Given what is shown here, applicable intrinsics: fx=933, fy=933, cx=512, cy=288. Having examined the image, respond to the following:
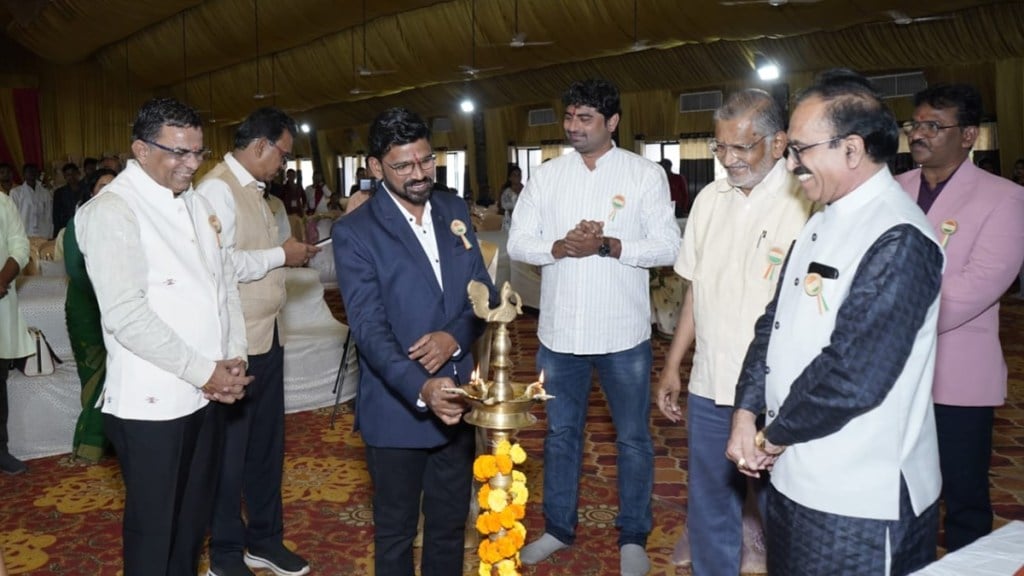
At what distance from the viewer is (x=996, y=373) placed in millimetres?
2633

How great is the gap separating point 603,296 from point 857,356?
5.06ft

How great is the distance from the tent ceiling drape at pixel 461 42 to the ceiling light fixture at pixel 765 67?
133 mm

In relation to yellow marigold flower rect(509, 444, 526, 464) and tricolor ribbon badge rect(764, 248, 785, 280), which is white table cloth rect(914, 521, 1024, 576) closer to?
yellow marigold flower rect(509, 444, 526, 464)

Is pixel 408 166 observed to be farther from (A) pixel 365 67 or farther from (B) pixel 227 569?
(A) pixel 365 67

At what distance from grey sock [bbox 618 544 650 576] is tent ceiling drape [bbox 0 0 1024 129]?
30.5ft

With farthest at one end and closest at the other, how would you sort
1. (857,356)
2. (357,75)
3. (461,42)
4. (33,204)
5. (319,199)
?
(319,199), (357,75), (461,42), (33,204), (857,356)

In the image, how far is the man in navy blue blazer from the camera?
232 centimetres

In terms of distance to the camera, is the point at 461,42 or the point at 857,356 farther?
the point at 461,42

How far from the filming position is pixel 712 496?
2732 mm

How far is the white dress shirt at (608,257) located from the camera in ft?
10.4

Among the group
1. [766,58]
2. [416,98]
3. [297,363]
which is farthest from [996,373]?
[416,98]

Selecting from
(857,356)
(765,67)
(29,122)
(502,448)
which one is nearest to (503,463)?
(502,448)

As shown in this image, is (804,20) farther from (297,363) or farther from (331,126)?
(331,126)

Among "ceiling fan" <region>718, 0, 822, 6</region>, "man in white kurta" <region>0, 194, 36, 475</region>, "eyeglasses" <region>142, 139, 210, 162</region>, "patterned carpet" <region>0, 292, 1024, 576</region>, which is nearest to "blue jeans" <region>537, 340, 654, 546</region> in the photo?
"patterned carpet" <region>0, 292, 1024, 576</region>
